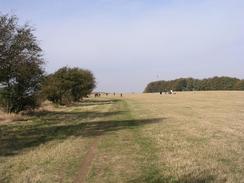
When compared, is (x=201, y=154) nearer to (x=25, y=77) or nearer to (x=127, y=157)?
(x=127, y=157)

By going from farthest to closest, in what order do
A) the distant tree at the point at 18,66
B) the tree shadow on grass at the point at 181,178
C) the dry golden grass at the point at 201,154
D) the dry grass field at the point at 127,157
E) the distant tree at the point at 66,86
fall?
the distant tree at the point at 66,86
the distant tree at the point at 18,66
the dry grass field at the point at 127,157
the dry golden grass at the point at 201,154
the tree shadow on grass at the point at 181,178

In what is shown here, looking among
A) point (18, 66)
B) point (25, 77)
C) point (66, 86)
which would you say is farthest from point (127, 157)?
point (66, 86)

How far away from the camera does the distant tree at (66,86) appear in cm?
6594

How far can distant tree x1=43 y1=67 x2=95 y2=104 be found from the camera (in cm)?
6594

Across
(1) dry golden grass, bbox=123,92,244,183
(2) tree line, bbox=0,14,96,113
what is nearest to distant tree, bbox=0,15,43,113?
(2) tree line, bbox=0,14,96,113

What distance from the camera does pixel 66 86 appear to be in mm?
74500

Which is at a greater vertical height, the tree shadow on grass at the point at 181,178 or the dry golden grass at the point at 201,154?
the dry golden grass at the point at 201,154

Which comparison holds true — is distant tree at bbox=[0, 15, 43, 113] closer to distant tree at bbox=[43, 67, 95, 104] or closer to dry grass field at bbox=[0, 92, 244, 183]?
dry grass field at bbox=[0, 92, 244, 183]

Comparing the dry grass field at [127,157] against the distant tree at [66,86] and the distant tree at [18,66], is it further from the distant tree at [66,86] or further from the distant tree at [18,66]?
the distant tree at [66,86]

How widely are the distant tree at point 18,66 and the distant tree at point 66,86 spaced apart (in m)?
17.0

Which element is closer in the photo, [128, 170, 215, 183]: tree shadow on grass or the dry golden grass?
[128, 170, 215, 183]: tree shadow on grass

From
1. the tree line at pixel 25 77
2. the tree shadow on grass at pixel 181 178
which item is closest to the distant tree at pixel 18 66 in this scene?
the tree line at pixel 25 77

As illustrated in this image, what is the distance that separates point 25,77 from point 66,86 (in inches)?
1340

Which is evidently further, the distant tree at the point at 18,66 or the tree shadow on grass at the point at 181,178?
the distant tree at the point at 18,66
